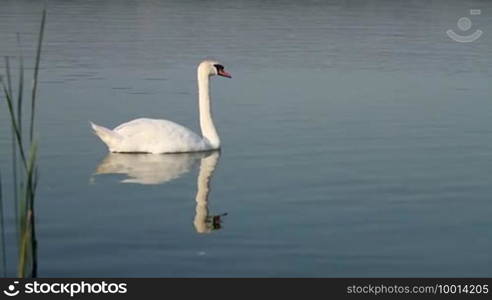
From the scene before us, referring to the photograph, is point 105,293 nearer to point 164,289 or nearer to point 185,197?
point 164,289

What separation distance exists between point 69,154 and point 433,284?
6.64 metres

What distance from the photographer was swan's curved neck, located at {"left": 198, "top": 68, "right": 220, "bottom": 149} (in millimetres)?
13312

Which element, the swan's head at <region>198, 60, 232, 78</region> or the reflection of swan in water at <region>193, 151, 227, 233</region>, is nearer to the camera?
the reflection of swan in water at <region>193, 151, 227, 233</region>

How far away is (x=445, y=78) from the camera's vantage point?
21750mm

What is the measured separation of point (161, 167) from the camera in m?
12.1

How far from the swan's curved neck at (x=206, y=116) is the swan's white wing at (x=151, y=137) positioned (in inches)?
22.9

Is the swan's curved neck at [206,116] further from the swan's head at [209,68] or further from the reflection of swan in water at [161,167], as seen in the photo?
the reflection of swan in water at [161,167]

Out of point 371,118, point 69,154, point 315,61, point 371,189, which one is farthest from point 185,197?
point 315,61

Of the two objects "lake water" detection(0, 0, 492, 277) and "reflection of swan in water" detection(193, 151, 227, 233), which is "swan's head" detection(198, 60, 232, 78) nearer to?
"lake water" detection(0, 0, 492, 277)

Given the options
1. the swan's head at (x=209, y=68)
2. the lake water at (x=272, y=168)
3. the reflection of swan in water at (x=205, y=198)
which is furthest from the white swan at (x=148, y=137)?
the swan's head at (x=209, y=68)

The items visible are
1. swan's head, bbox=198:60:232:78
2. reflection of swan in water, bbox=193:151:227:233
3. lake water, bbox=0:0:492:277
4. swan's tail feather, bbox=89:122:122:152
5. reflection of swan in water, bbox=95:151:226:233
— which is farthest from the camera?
swan's head, bbox=198:60:232:78

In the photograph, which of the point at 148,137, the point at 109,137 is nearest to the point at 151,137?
the point at 148,137

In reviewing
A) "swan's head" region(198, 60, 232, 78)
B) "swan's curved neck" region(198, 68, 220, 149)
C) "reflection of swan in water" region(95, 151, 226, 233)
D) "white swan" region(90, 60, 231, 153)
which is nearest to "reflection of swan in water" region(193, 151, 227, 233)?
"reflection of swan in water" region(95, 151, 226, 233)

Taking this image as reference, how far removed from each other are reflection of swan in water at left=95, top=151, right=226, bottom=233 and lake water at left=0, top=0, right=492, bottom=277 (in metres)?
0.03
